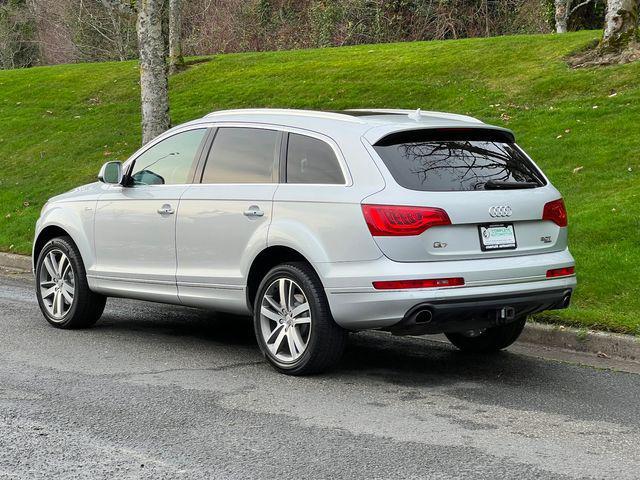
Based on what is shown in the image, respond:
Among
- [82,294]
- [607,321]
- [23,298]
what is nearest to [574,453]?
[607,321]

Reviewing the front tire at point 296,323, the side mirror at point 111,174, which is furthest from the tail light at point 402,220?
the side mirror at point 111,174

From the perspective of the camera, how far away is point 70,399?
6.21m

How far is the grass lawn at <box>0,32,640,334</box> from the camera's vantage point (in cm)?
1022

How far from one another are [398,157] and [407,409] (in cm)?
168

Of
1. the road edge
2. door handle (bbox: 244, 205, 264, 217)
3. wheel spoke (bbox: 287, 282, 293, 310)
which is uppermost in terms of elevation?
door handle (bbox: 244, 205, 264, 217)

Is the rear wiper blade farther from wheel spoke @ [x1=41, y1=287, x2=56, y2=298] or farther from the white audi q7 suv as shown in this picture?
wheel spoke @ [x1=41, y1=287, x2=56, y2=298]

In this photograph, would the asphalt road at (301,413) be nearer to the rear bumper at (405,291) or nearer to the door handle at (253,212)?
the rear bumper at (405,291)

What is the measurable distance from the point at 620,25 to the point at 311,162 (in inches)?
503

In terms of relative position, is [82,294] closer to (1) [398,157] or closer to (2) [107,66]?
(1) [398,157]

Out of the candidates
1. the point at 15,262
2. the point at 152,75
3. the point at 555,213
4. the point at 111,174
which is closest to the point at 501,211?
the point at 555,213

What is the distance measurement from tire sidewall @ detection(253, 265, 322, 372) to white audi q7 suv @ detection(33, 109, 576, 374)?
0.01 metres

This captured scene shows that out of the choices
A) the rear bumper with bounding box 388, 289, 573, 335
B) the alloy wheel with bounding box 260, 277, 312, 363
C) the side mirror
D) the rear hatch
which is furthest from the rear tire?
the side mirror

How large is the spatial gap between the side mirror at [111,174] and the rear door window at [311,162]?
1.84m

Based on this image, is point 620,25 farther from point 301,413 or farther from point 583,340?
point 301,413
